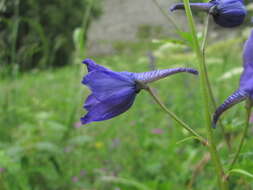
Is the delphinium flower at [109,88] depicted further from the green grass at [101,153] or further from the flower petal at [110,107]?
the green grass at [101,153]

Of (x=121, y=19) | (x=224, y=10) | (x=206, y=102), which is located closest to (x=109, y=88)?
(x=206, y=102)

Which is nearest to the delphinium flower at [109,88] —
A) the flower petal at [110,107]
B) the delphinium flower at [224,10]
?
the flower petal at [110,107]

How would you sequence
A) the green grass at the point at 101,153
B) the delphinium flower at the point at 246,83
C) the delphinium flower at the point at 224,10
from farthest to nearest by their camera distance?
1. the green grass at the point at 101,153
2. the delphinium flower at the point at 224,10
3. the delphinium flower at the point at 246,83

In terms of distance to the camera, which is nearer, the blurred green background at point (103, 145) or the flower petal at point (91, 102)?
the flower petal at point (91, 102)

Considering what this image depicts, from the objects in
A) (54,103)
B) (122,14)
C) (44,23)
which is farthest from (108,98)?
(122,14)

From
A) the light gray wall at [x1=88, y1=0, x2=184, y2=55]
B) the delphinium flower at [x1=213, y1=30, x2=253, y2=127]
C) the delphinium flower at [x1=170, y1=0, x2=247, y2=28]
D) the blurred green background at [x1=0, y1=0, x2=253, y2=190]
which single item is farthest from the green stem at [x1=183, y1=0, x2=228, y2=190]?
the light gray wall at [x1=88, y1=0, x2=184, y2=55]

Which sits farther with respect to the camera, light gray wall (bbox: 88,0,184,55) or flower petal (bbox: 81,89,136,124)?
light gray wall (bbox: 88,0,184,55)

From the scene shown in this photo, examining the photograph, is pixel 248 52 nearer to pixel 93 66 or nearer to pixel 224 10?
pixel 224 10

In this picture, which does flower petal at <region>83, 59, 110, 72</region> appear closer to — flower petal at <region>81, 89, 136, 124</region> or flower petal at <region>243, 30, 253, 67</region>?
flower petal at <region>81, 89, 136, 124</region>
